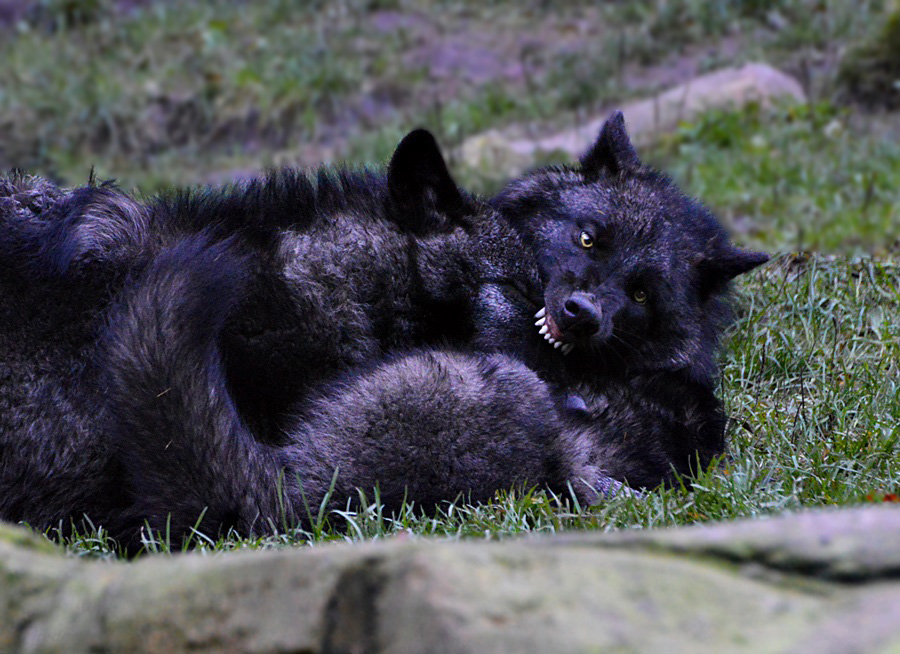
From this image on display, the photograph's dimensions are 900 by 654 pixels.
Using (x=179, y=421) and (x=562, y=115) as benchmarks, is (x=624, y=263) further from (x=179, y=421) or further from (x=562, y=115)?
(x=562, y=115)

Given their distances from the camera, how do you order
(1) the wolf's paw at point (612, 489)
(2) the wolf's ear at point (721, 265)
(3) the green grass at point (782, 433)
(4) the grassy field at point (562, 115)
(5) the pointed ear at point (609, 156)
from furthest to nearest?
(4) the grassy field at point (562, 115) → (5) the pointed ear at point (609, 156) → (2) the wolf's ear at point (721, 265) → (1) the wolf's paw at point (612, 489) → (3) the green grass at point (782, 433)

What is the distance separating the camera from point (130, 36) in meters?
15.8

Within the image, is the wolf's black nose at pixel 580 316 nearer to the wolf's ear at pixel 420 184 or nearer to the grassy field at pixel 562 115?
the wolf's ear at pixel 420 184

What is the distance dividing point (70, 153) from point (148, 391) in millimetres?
11035

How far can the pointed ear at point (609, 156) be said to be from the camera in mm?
5281

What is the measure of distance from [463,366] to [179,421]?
3.65ft

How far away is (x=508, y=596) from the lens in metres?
2.00

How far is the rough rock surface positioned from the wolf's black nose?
7082 mm

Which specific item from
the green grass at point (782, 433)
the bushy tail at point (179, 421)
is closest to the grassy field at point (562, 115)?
the green grass at point (782, 433)

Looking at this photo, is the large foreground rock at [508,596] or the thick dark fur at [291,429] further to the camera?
the thick dark fur at [291,429]

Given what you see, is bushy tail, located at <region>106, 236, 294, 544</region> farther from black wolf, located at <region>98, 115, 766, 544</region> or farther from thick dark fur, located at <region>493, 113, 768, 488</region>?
thick dark fur, located at <region>493, 113, 768, 488</region>

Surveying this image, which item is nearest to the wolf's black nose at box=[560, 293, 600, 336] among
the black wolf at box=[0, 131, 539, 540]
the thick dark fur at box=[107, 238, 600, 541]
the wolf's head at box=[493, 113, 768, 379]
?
the wolf's head at box=[493, 113, 768, 379]

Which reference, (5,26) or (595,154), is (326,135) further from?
(595,154)

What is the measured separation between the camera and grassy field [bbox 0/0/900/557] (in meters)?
5.80
